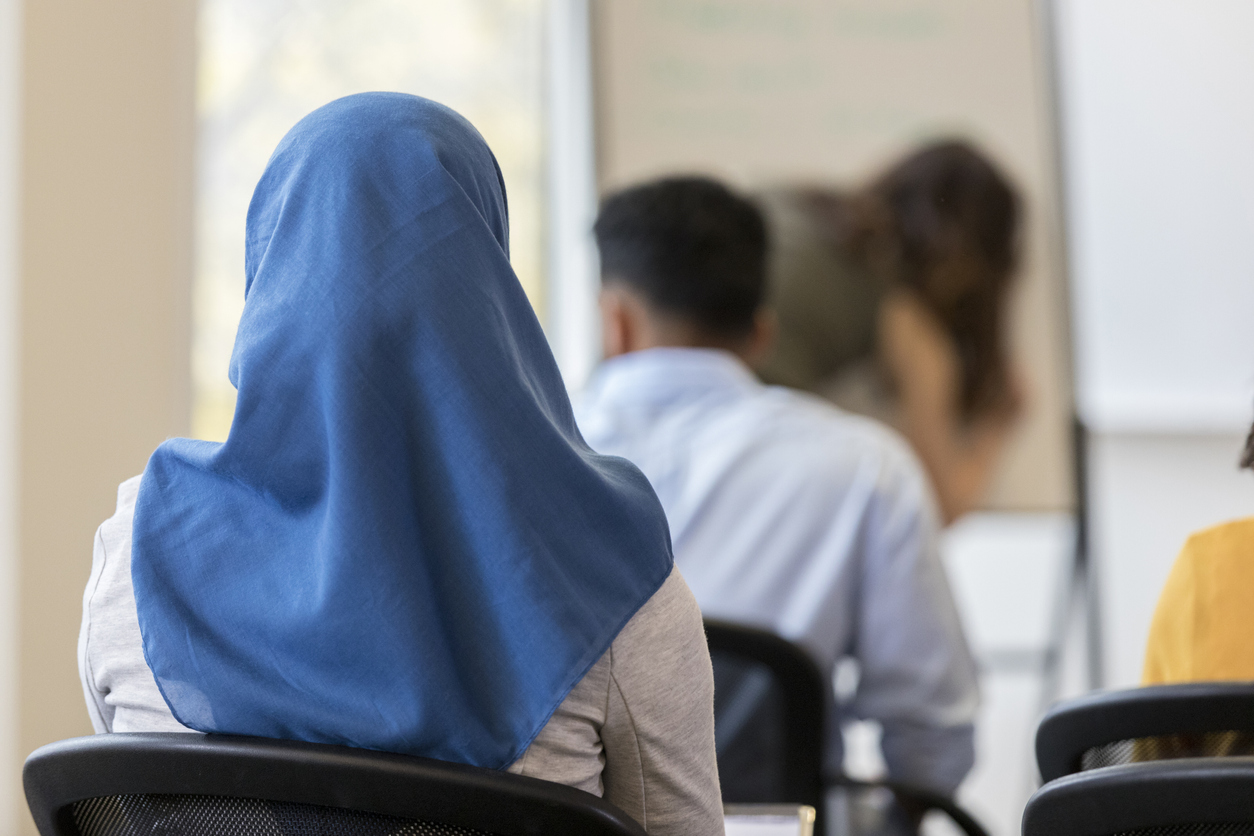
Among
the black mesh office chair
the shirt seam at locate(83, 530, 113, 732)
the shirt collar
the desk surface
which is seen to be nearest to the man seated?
the shirt collar

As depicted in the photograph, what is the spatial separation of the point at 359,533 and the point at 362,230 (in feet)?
0.57

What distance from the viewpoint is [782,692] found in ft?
4.11

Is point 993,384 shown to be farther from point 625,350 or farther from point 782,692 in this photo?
point 782,692

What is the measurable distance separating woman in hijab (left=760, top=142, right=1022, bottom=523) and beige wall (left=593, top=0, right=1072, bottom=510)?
1.9 inches

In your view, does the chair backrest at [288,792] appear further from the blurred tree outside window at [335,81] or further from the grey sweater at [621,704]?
the blurred tree outside window at [335,81]

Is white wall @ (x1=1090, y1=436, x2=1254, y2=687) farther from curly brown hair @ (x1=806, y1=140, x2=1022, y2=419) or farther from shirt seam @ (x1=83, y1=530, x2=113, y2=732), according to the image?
shirt seam @ (x1=83, y1=530, x2=113, y2=732)

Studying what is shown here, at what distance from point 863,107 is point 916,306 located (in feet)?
1.38

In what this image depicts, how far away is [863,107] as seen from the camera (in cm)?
241

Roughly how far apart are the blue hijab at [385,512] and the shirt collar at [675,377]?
0.94 metres

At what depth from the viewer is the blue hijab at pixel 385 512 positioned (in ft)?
2.15

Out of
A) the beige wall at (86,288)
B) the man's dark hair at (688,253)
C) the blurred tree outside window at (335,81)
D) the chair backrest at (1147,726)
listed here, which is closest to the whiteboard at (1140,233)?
the man's dark hair at (688,253)

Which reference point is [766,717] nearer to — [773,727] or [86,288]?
[773,727]

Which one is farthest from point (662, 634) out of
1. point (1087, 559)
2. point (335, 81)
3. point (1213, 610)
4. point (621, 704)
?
point (335, 81)

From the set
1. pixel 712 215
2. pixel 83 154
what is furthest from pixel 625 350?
pixel 83 154
